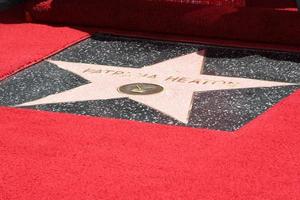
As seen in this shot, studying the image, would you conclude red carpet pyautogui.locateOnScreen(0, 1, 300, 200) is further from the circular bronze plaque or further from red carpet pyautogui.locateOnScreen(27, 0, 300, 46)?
red carpet pyautogui.locateOnScreen(27, 0, 300, 46)

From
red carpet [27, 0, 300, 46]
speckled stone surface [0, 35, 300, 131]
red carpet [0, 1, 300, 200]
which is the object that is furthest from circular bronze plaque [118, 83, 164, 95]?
red carpet [27, 0, 300, 46]

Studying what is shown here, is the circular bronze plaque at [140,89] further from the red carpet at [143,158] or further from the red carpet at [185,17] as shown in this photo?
the red carpet at [185,17]

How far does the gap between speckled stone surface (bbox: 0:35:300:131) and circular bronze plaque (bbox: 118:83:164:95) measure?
112 mm

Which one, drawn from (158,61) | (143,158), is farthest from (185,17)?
(143,158)

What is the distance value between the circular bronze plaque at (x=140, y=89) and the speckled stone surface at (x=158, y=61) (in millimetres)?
112

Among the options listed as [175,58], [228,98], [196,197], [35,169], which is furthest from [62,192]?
[175,58]

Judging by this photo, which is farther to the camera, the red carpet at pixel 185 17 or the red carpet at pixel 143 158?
the red carpet at pixel 185 17

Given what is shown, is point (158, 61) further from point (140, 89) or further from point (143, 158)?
point (143, 158)

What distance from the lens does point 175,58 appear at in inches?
139

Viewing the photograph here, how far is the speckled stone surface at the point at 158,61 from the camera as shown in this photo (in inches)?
102

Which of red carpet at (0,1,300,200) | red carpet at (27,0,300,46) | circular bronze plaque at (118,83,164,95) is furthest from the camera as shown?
red carpet at (27,0,300,46)

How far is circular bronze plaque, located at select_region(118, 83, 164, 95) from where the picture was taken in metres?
2.88

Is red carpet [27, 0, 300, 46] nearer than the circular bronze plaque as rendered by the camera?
No

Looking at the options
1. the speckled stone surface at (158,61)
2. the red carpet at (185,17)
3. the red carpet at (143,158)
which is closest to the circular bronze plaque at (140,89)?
the speckled stone surface at (158,61)
